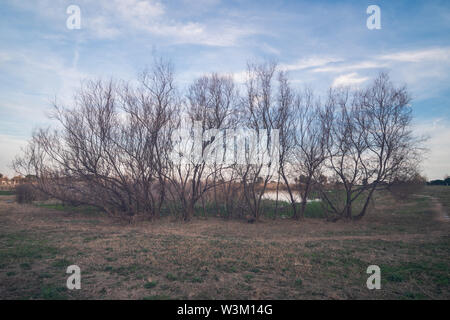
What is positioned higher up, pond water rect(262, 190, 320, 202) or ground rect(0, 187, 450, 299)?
pond water rect(262, 190, 320, 202)

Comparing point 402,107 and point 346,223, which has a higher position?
point 402,107

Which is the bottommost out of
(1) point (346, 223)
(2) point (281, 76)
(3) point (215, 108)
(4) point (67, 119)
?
(1) point (346, 223)

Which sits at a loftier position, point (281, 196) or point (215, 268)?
point (281, 196)

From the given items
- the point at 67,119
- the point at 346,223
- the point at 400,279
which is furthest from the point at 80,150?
the point at 346,223

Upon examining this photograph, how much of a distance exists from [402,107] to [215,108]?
13.8 meters

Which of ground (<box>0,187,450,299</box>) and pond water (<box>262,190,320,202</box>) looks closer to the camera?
ground (<box>0,187,450,299</box>)

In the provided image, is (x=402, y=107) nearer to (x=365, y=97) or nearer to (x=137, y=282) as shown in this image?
(x=365, y=97)

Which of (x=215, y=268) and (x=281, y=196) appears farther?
(x=281, y=196)

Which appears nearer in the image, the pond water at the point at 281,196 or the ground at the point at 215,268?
the ground at the point at 215,268

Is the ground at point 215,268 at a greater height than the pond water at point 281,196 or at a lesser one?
lesser
